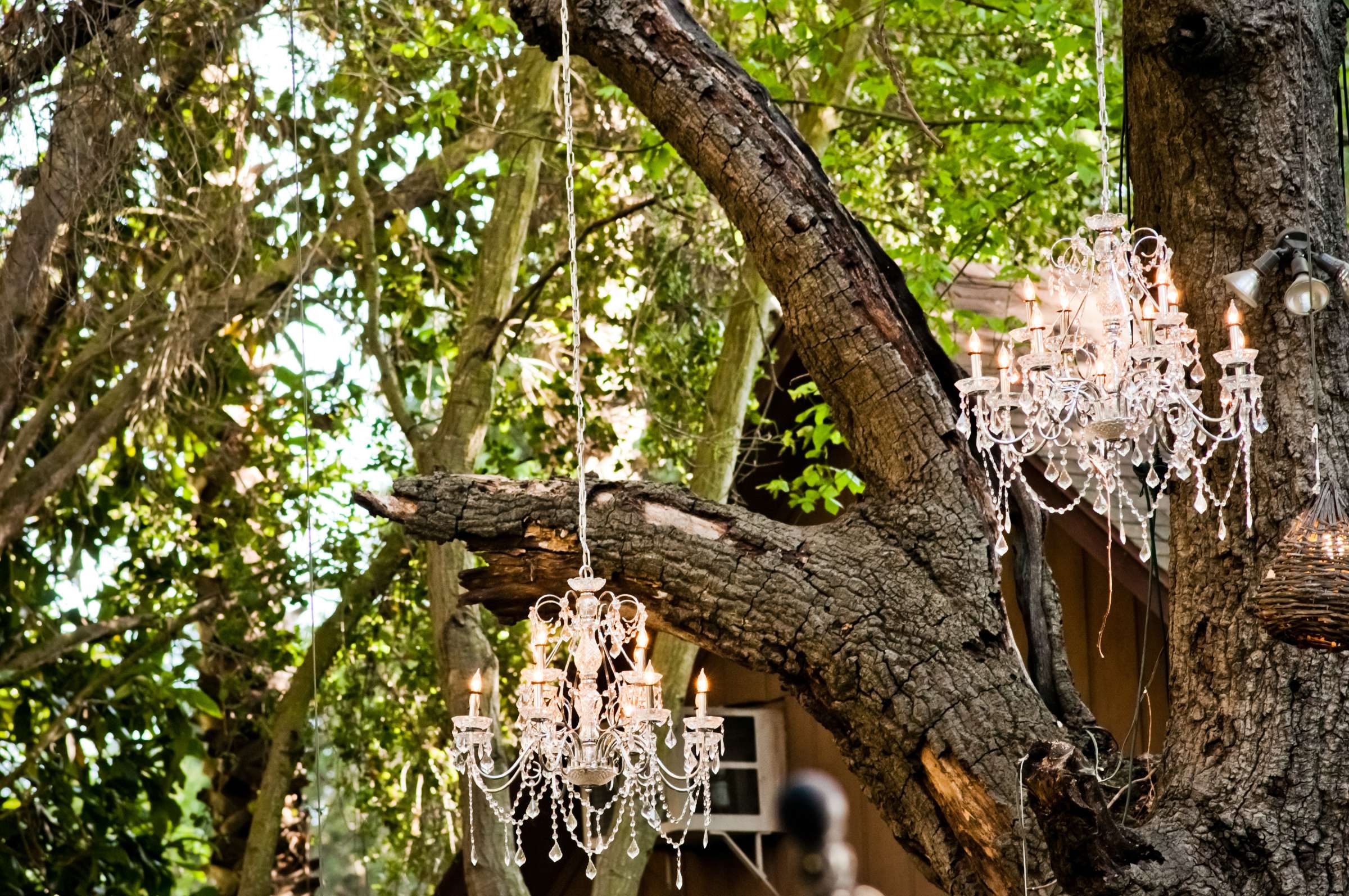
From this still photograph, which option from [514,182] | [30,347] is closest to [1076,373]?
[514,182]

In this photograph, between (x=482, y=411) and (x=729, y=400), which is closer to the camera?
(x=482, y=411)

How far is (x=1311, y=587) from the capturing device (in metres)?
3.58

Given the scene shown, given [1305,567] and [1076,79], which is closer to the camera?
[1305,567]

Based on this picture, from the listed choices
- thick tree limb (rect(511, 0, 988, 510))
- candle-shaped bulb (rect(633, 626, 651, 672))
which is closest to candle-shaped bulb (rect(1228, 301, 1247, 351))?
thick tree limb (rect(511, 0, 988, 510))

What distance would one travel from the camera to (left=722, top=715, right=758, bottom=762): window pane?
8.88m

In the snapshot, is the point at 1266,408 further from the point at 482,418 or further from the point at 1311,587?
the point at 482,418

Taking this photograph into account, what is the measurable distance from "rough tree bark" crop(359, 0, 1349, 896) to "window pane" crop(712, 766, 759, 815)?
4246mm

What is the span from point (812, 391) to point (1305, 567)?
478 centimetres

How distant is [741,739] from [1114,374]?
535 cm

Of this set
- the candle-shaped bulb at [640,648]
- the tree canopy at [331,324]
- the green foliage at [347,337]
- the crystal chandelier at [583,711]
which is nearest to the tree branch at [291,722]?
the tree canopy at [331,324]

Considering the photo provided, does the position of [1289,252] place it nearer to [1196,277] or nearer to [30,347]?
[1196,277]

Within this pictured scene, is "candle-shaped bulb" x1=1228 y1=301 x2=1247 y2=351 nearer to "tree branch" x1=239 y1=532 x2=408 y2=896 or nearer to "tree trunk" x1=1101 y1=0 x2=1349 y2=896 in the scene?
"tree trunk" x1=1101 y1=0 x2=1349 y2=896

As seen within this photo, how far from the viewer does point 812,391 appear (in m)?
8.32

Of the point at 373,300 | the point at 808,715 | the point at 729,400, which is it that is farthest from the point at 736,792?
the point at 373,300
